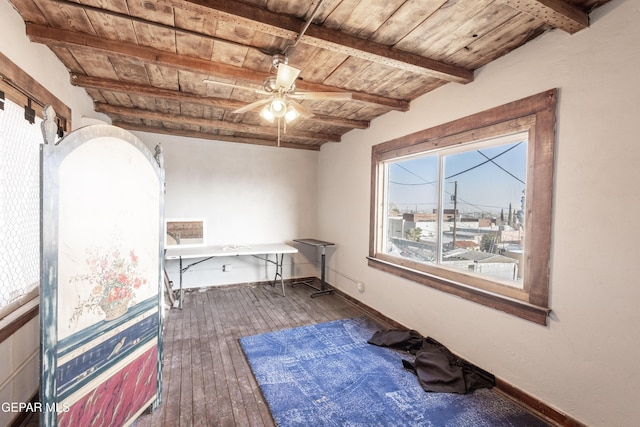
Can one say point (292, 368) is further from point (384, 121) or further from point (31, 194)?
point (384, 121)

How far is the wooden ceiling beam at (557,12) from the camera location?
150 cm

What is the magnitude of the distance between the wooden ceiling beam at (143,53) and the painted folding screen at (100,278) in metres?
0.90

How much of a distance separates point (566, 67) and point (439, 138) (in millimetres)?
1076

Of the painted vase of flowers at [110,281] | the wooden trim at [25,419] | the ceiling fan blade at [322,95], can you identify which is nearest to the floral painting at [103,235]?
the painted vase of flowers at [110,281]

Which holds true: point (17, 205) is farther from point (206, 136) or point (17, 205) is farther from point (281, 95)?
point (206, 136)

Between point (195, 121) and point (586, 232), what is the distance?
166 inches

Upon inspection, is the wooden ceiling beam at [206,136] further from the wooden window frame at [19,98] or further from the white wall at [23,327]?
the wooden window frame at [19,98]

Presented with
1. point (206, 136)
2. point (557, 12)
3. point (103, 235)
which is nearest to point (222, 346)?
point (103, 235)

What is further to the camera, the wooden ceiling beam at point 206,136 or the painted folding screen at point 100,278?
the wooden ceiling beam at point 206,136

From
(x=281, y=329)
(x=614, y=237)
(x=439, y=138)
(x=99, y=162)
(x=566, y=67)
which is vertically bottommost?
(x=281, y=329)

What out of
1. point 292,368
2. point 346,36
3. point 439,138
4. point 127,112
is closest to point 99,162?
point 346,36

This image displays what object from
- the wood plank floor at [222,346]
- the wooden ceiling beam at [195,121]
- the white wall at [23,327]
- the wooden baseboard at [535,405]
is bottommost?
the wood plank floor at [222,346]

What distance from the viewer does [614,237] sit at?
5.31 feet

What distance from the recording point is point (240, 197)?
195 inches
